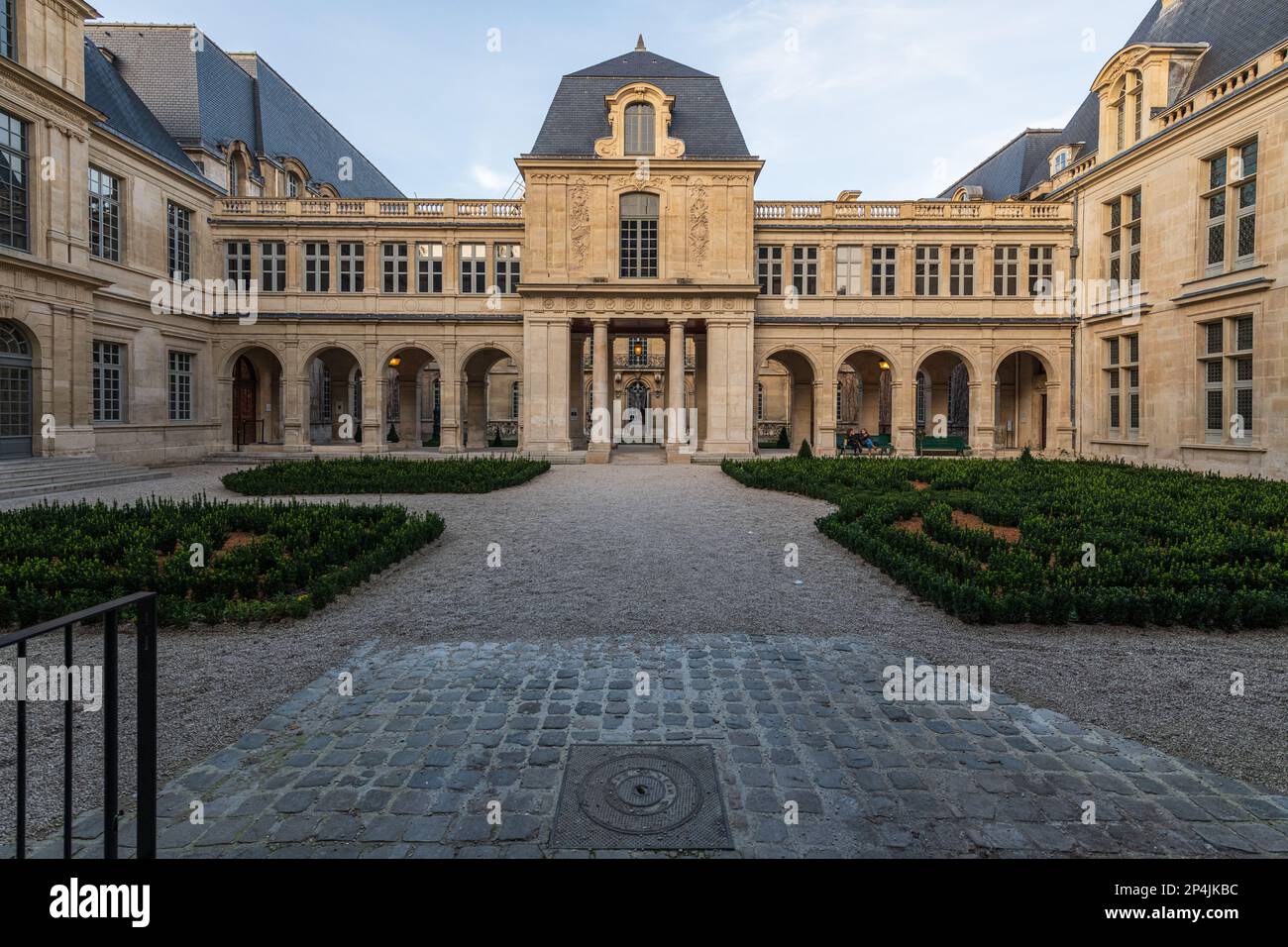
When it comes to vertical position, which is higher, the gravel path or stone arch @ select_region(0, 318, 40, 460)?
stone arch @ select_region(0, 318, 40, 460)

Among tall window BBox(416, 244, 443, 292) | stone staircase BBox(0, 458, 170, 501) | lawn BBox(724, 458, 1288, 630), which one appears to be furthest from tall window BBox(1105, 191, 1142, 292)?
stone staircase BBox(0, 458, 170, 501)

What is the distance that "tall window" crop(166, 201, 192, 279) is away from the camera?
27.0 meters

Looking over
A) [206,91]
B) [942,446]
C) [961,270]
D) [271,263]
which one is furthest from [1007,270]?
[206,91]

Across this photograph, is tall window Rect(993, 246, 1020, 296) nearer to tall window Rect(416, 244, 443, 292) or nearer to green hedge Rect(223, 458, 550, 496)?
green hedge Rect(223, 458, 550, 496)

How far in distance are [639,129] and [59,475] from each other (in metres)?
23.9

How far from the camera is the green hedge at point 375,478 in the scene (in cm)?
1662

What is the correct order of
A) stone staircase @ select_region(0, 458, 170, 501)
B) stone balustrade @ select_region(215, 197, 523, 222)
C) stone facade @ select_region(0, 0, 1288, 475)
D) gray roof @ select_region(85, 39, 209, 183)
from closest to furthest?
stone staircase @ select_region(0, 458, 170, 501), stone facade @ select_region(0, 0, 1288, 475), gray roof @ select_region(85, 39, 209, 183), stone balustrade @ select_region(215, 197, 523, 222)

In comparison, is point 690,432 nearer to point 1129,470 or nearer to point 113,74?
point 1129,470

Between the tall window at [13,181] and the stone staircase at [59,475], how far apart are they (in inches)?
254

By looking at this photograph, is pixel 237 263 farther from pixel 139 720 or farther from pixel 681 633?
pixel 139 720

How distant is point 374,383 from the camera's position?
101 feet

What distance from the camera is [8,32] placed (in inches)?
758

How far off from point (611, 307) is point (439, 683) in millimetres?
24636

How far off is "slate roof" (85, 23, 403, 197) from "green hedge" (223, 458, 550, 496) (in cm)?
1983
